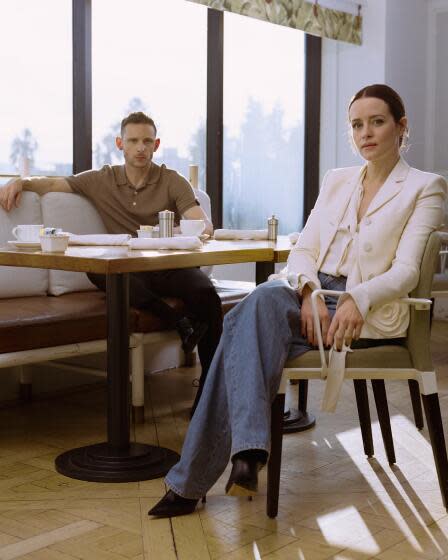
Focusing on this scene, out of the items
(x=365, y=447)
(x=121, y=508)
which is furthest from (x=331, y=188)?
(x=121, y=508)

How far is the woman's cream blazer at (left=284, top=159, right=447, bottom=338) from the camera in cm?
200

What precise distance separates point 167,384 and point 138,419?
2.14 ft

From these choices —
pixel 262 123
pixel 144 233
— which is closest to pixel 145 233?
pixel 144 233

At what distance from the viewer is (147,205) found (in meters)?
3.15

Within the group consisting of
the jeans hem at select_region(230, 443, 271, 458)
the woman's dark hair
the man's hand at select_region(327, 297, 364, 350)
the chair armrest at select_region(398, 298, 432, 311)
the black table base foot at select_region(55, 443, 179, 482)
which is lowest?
the black table base foot at select_region(55, 443, 179, 482)

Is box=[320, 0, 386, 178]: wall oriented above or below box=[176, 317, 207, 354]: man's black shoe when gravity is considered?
above

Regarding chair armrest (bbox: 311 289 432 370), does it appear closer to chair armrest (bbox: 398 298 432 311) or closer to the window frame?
chair armrest (bbox: 398 298 432 311)

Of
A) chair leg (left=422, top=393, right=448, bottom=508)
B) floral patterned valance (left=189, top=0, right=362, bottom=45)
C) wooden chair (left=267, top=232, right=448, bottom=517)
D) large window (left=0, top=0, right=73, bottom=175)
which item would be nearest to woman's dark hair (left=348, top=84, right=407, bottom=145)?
wooden chair (left=267, top=232, right=448, bottom=517)

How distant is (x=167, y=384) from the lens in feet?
11.6

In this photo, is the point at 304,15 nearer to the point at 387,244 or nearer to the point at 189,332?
the point at 189,332

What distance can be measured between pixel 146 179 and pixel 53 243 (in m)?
0.96

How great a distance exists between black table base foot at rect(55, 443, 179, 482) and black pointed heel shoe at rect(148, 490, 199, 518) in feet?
0.95

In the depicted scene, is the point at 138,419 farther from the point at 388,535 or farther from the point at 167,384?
the point at 388,535

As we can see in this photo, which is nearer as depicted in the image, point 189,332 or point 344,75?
point 189,332
